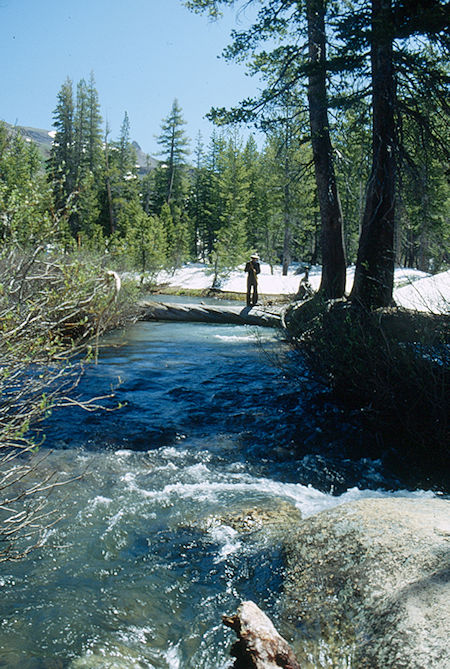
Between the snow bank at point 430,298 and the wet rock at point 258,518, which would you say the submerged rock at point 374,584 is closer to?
the wet rock at point 258,518

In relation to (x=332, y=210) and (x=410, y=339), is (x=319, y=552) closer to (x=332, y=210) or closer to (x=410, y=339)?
(x=410, y=339)

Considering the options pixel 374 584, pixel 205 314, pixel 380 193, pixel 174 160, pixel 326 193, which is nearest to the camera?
pixel 374 584

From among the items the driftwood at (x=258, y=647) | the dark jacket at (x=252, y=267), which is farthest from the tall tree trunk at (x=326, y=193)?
the driftwood at (x=258, y=647)

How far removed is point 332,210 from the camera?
41.2 feet

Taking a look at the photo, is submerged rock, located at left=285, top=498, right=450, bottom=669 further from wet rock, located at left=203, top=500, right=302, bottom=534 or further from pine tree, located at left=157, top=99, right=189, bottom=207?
pine tree, located at left=157, top=99, right=189, bottom=207

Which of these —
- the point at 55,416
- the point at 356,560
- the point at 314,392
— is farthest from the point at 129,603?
the point at 314,392

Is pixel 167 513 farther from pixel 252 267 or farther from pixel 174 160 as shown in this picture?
pixel 174 160

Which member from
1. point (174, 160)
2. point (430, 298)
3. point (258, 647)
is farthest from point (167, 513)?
point (174, 160)

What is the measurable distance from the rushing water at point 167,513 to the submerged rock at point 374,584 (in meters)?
0.28

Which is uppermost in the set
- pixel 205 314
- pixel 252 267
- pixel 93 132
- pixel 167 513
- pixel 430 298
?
pixel 93 132

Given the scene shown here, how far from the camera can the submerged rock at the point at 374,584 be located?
7.89 feet

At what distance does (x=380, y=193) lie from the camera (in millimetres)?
9320

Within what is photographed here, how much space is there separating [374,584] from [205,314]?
17091 millimetres

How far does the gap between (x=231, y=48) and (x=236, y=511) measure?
10.3m
